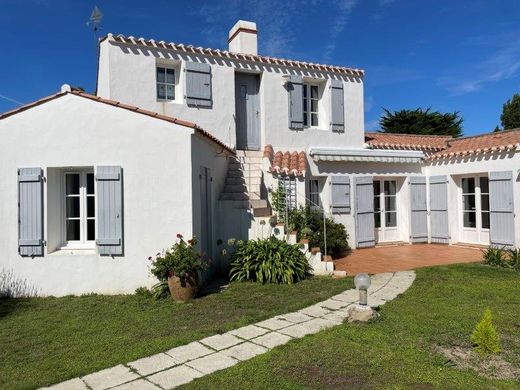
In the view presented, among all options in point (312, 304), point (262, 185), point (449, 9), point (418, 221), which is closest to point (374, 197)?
point (418, 221)

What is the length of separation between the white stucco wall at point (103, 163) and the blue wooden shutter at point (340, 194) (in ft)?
26.3

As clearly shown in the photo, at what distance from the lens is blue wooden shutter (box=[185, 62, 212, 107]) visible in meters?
15.0

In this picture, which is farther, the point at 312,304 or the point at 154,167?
the point at 154,167

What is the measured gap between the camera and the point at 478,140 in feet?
58.0

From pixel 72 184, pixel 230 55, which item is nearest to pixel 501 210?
pixel 230 55

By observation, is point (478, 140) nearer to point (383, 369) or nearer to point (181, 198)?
point (181, 198)

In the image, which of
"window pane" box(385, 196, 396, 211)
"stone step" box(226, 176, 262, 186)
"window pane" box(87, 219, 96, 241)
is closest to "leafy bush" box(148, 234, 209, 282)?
"window pane" box(87, 219, 96, 241)

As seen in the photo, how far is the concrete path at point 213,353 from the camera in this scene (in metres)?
5.20

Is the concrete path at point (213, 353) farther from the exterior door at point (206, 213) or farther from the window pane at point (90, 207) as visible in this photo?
the window pane at point (90, 207)

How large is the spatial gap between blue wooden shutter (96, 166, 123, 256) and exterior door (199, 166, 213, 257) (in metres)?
2.34

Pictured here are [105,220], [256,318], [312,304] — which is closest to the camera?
[256,318]

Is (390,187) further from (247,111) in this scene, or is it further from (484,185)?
(247,111)

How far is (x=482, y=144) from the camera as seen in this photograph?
54.5ft

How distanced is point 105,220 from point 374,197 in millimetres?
12603
